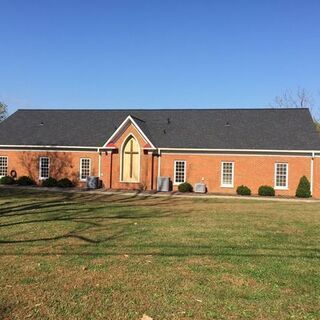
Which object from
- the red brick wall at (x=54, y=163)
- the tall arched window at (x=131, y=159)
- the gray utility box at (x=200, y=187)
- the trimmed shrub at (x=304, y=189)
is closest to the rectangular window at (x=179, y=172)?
the gray utility box at (x=200, y=187)

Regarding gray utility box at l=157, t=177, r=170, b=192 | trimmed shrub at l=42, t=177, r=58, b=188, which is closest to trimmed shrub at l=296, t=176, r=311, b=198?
gray utility box at l=157, t=177, r=170, b=192

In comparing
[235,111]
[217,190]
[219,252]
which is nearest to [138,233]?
[219,252]

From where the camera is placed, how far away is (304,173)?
3059cm

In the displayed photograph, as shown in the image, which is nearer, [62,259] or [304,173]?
[62,259]

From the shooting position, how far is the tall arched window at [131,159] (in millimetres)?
33500

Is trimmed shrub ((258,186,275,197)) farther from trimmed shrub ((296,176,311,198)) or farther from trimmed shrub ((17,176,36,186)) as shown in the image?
trimmed shrub ((17,176,36,186))

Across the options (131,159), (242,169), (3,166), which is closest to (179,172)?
(131,159)

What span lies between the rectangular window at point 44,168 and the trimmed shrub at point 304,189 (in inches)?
766

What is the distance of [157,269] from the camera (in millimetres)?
8320

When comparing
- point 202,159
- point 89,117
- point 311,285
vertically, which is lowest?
point 311,285

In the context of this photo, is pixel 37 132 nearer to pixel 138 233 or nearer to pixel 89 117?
pixel 89 117

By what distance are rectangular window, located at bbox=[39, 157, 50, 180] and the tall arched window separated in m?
6.86

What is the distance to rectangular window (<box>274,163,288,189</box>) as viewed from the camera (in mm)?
31123

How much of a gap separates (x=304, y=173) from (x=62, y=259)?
24.7 m
